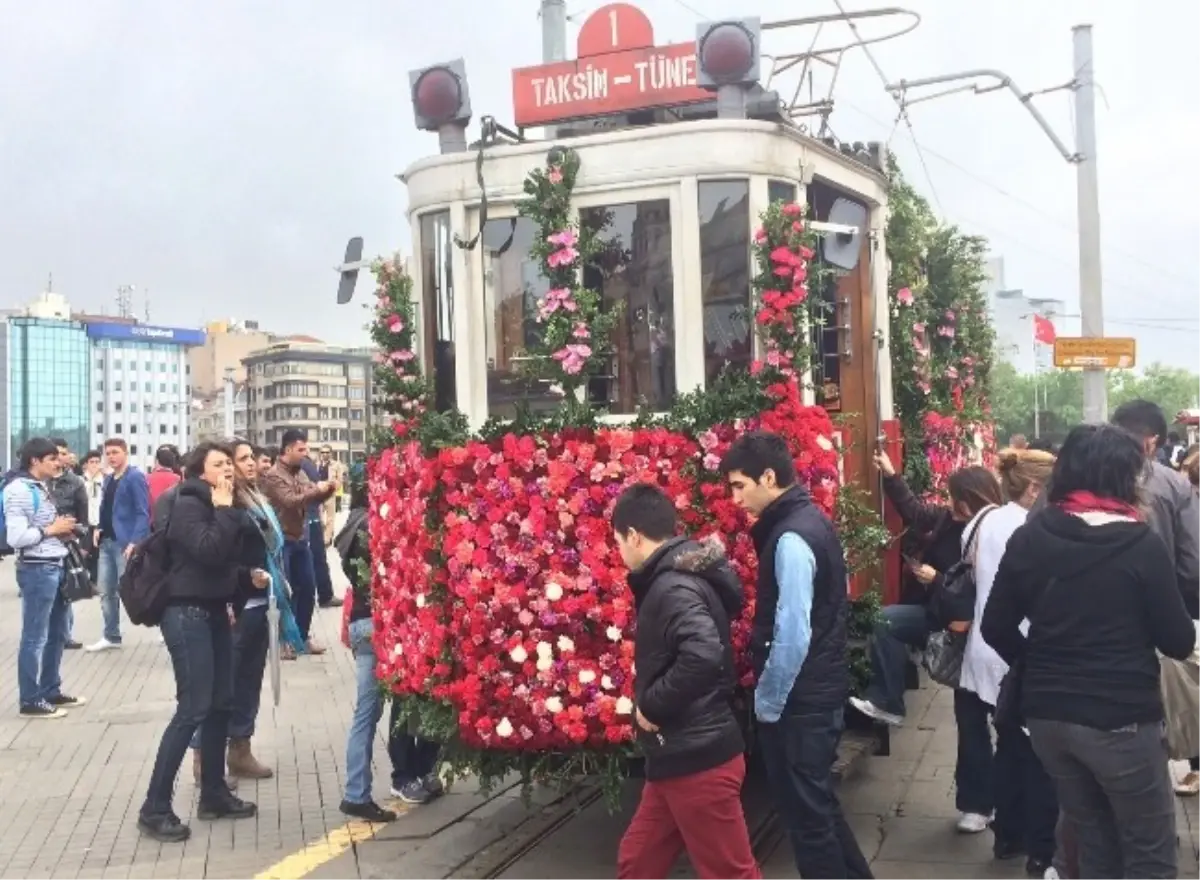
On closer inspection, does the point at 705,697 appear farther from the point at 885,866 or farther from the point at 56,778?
the point at 56,778

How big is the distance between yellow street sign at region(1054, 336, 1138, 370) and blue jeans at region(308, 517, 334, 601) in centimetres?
907

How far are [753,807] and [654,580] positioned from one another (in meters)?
2.46

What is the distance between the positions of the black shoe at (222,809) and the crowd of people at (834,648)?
19 millimetres

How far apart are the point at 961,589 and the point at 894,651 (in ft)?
4.63

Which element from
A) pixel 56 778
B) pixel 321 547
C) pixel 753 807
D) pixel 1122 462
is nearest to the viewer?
pixel 1122 462

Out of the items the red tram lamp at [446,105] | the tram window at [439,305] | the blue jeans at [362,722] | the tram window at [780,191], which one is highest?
the red tram lamp at [446,105]

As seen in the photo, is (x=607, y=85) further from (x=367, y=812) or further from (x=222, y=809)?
(x=222, y=809)

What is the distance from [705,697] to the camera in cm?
376

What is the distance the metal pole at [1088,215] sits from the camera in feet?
50.8

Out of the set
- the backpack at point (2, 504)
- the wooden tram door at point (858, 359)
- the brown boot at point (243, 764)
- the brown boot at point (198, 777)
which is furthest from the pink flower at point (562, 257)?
the backpack at point (2, 504)

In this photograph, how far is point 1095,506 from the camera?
11.7ft

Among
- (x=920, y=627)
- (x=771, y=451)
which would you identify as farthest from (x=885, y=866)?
(x=771, y=451)

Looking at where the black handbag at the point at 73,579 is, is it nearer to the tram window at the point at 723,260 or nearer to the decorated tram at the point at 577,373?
the decorated tram at the point at 577,373

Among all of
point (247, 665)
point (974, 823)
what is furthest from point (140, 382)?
point (974, 823)
